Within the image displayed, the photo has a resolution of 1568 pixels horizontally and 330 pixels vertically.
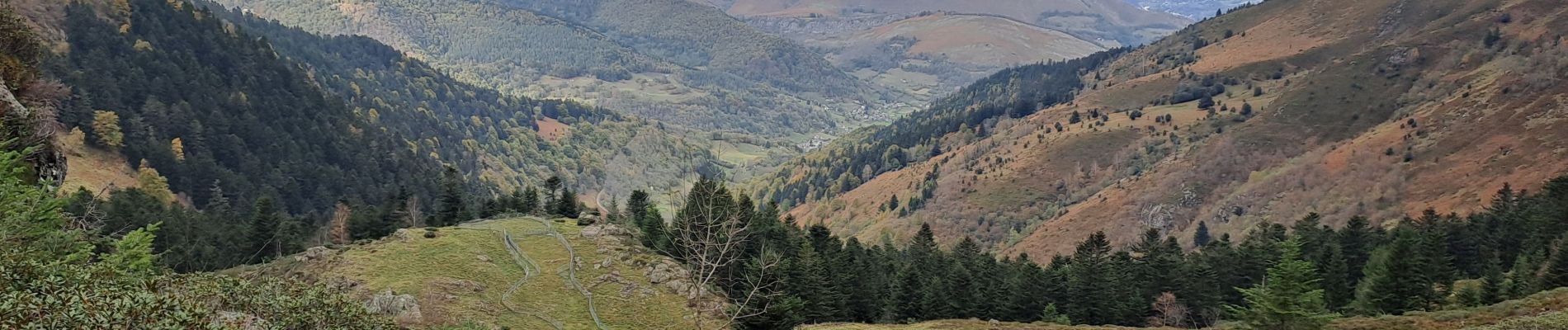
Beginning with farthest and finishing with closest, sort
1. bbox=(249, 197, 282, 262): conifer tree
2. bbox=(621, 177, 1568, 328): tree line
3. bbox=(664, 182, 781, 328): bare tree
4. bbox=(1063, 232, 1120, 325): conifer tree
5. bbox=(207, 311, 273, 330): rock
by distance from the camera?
bbox=(249, 197, 282, 262): conifer tree < bbox=(1063, 232, 1120, 325): conifer tree < bbox=(621, 177, 1568, 328): tree line < bbox=(664, 182, 781, 328): bare tree < bbox=(207, 311, 273, 330): rock

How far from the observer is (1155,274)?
82000 millimetres

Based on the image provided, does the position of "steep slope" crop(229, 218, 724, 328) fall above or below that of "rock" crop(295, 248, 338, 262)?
below

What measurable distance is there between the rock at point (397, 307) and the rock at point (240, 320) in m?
18.5

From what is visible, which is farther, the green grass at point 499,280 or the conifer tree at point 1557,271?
the conifer tree at point 1557,271

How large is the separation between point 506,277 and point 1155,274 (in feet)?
194

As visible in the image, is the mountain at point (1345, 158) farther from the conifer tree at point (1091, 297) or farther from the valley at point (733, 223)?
the conifer tree at point (1091, 297)

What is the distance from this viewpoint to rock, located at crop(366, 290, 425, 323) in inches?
1689

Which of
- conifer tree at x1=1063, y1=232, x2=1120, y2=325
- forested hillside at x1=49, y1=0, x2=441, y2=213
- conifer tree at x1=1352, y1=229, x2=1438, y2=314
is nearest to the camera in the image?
conifer tree at x1=1352, y1=229, x2=1438, y2=314

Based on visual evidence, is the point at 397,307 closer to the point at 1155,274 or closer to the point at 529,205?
the point at 529,205

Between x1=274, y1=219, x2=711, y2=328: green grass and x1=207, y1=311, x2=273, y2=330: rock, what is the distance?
64.9 feet

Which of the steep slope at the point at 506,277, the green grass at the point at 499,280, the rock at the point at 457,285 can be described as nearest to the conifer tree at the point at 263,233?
the steep slope at the point at 506,277

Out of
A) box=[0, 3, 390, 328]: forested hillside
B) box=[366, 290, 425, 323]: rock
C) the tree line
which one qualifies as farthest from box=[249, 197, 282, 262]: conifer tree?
box=[366, 290, 425, 323]: rock

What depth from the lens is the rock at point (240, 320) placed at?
21597 millimetres

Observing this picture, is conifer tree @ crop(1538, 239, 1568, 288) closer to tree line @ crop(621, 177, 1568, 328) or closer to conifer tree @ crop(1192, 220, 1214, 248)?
tree line @ crop(621, 177, 1568, 328)
